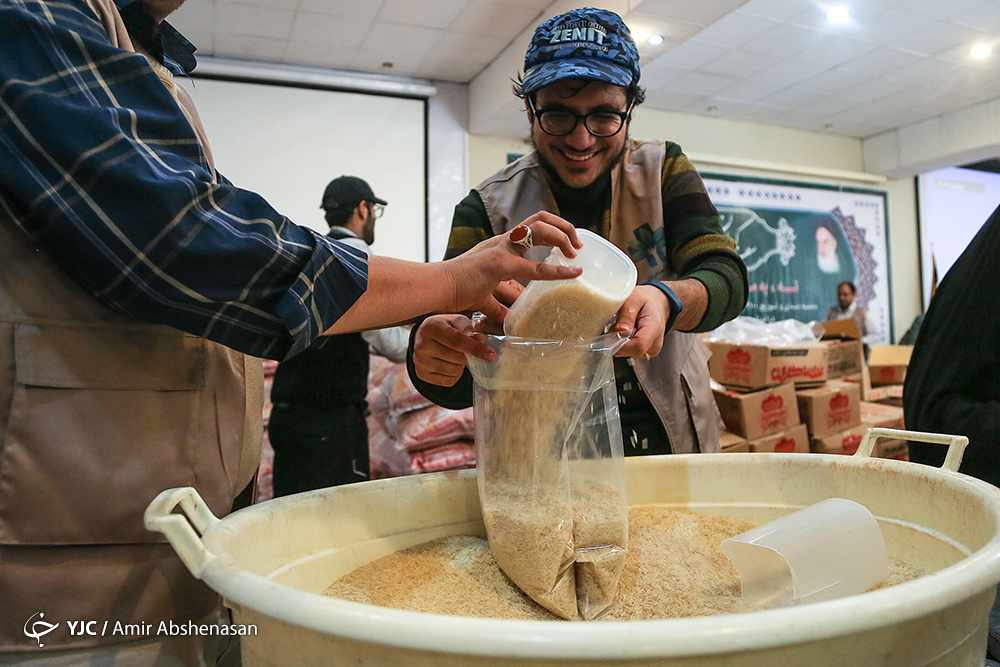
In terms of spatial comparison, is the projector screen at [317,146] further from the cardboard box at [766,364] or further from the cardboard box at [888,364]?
the cardboard box at [888,364]

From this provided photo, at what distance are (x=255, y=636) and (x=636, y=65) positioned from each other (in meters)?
1.08

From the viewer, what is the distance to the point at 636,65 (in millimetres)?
1203

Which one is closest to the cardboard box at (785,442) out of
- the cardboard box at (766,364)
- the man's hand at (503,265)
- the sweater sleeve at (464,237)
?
the cardboard box at (766,364)

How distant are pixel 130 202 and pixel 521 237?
41cm

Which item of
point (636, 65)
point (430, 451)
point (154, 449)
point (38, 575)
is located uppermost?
point (636, 65)

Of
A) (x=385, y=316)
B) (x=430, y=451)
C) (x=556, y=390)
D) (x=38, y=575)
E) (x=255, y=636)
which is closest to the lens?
(x=255, y=636)

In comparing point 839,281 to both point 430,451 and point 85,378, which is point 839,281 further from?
point 85,378

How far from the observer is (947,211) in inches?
314

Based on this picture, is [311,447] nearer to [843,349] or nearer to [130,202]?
[130,202]

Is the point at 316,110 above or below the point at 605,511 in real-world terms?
above

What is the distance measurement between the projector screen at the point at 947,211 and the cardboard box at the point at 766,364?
5.59 meters

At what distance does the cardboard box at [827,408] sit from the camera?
3055 millimetres

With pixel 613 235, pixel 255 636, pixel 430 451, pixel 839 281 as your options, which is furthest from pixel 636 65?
pixel 839 281

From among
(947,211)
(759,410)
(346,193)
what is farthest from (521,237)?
(947,211)
